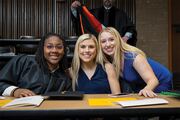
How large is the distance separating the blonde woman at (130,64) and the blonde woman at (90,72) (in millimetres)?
70

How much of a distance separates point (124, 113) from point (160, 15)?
14.4 feet

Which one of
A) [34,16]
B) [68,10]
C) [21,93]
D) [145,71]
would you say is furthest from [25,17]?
[21,93]

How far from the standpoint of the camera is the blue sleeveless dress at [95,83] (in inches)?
78.4

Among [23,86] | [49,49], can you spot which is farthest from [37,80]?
[49,49]

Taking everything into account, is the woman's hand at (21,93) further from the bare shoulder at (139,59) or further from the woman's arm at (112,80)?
the bare shoulder at (139,59)

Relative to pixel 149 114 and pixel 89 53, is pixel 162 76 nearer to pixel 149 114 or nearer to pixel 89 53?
pixel 89 53

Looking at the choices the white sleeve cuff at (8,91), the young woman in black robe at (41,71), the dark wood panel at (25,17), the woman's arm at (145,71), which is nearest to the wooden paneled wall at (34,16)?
the dark wood panel at (25,17)

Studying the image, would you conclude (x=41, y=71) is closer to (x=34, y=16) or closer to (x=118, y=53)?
(x=118, y=53)

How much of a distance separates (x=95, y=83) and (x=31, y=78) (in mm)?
460

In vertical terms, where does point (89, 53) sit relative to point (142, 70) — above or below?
above

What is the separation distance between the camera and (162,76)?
2201mm

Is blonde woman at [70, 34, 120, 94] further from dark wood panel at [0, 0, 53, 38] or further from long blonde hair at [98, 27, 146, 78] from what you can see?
dark wood panel at [0, 0, 53, 38]

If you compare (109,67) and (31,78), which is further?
(109,67)

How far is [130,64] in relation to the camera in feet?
6.88
